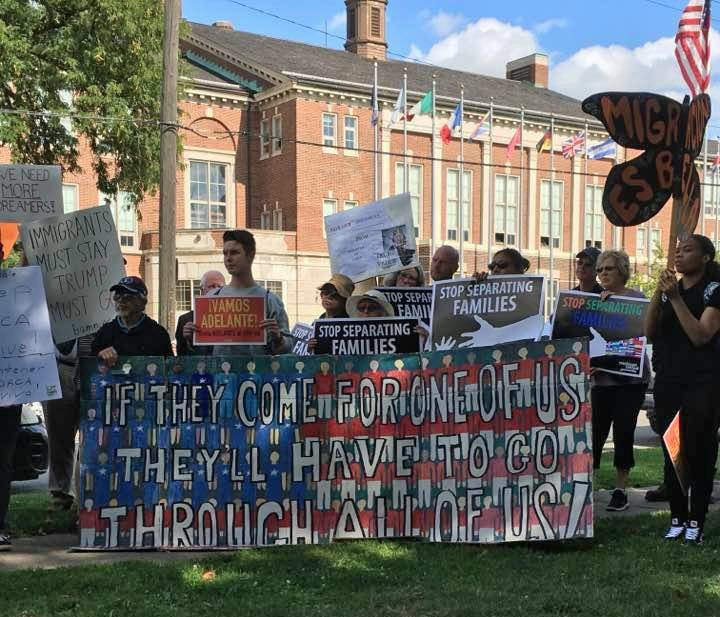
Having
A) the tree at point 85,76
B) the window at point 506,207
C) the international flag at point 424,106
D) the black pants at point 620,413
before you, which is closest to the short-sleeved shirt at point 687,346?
the black pants at point 620,413

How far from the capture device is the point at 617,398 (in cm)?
666

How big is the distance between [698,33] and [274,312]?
4.00 metres

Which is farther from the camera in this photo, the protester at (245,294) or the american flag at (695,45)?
the american flag at (695,45)

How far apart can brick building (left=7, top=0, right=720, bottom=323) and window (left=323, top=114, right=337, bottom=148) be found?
6 cm

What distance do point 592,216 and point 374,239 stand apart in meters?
38.1

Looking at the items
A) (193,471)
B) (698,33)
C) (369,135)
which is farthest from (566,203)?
(193,471)

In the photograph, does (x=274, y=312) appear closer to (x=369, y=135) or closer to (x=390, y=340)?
(x=390, y=340)

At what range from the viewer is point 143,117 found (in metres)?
18.1

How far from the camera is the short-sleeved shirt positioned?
5378mm

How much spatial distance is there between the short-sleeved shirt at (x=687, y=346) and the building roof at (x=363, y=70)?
104 ft

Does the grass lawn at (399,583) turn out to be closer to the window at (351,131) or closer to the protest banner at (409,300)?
the protest banner at (409,300)

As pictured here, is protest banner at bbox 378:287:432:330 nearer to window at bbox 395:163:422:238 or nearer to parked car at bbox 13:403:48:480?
parked car at bbox 13:403:48:480

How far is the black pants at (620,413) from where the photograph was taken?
6605 millimetres

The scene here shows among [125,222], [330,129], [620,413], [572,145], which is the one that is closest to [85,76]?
[620,413]
